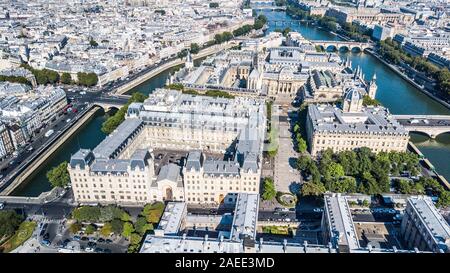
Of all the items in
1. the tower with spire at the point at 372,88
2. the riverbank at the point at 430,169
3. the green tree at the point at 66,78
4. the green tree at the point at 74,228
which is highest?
the tower with spire at the point at 372,88

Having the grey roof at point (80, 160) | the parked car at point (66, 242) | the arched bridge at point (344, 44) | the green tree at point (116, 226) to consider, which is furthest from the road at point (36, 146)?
the arched bridge at point (344, 44)

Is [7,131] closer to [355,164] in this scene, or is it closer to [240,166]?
[240,166]

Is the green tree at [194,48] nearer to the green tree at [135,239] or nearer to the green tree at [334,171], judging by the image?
the green tree at [334,171]

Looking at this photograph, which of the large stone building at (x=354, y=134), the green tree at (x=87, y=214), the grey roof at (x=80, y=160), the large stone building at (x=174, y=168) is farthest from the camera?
the large stone building at (x=354, y=134)

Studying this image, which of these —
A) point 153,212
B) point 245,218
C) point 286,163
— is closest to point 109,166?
point 153,212

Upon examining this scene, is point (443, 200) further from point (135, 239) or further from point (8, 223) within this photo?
point (8, 223)
